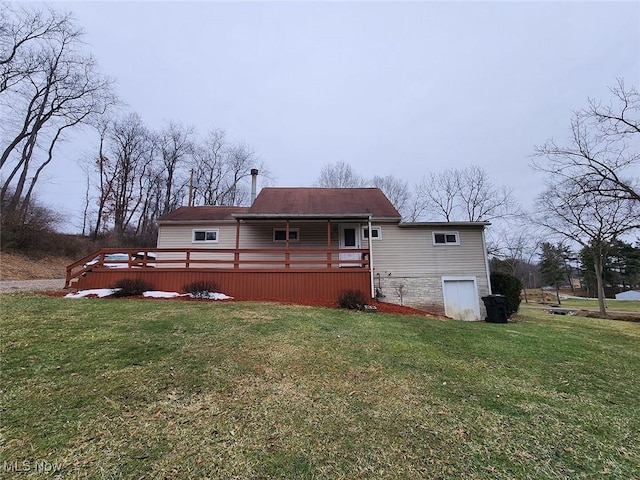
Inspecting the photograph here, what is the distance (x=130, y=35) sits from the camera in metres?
13.9

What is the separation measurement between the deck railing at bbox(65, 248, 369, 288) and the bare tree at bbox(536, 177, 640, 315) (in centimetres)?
1097

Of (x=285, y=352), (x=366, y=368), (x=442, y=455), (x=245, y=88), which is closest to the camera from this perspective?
(x=442, y=455)

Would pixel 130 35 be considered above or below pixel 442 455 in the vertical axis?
above

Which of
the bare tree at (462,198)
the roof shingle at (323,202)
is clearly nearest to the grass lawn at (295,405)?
the roof shingle at (323,202)

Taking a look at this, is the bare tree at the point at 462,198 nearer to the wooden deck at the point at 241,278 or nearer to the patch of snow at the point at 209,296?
the wooden deck at the point at 241,278

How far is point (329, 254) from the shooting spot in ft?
34.2

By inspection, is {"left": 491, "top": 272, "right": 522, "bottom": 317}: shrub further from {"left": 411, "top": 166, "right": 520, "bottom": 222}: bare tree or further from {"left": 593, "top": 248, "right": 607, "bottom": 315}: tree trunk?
{"left": 411, "top": 166, "right": 520, "bottom": 222}: bare tree

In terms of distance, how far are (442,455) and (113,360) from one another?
4015 millimetres

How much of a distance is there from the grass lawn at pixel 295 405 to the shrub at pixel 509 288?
266 inches

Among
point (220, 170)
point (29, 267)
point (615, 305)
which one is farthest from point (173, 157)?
point (615, 305)

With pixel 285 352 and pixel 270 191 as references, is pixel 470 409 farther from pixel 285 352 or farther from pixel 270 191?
pixel 270 191

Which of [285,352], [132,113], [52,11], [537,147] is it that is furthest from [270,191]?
[132,113]

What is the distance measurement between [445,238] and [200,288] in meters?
9.66

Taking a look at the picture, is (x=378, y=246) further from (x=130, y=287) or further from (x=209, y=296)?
(x=130, y=287)
